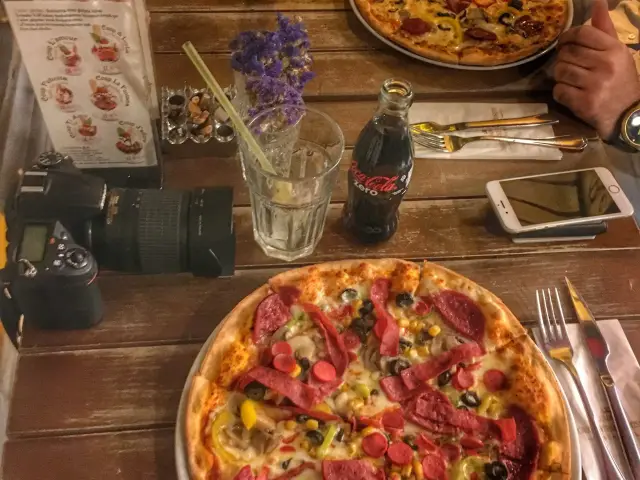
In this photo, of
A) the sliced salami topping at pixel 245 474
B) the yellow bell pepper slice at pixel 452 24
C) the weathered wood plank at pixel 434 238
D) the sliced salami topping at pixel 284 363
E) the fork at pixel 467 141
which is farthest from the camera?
the yellow bell pepper slice at pixel 452 24

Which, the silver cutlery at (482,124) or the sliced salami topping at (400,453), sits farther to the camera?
the silver cutlery at (482,124)

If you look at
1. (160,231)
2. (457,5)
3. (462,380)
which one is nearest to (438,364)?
(462,380)

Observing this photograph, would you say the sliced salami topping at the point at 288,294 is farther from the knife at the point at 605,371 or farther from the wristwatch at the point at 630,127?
the wristwatch at the point at 630,127

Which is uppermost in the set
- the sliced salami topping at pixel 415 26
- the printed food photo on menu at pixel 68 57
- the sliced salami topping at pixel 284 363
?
the printed food photo on menu at pixel 68 57

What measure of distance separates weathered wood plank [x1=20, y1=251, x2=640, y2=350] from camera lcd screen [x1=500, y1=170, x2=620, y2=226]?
0.08m

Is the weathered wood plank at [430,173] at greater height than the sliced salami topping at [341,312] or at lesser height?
greater

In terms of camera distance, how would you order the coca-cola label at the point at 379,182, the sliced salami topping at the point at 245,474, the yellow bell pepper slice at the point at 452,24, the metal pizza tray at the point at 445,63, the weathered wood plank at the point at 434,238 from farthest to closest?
the yellow bell pepper slice at the point at 452,24 < the metal pizza tray at the point at 445,63 < the weathered wood plank at the point at 434,238 < the coca-cola label at the point at 379,182 < the sliced salami topping at the point at 245,474

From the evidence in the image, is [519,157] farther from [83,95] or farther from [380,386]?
[83,95]

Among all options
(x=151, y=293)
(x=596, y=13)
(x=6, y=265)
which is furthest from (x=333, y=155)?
(x=596, y=13)

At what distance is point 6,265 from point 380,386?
0.60m

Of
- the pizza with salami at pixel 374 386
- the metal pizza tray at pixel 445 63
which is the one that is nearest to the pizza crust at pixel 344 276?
the pizza with salami at pixel 374 386

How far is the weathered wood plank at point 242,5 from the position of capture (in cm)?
159

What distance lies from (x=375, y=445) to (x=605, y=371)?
15.8 inches

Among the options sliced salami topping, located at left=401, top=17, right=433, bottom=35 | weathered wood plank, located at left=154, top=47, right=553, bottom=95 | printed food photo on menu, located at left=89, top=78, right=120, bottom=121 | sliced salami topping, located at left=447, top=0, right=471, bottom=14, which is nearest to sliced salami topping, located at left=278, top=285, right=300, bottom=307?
printed food photo on menu, located at left=89, top=78, right=120, bottom=121
